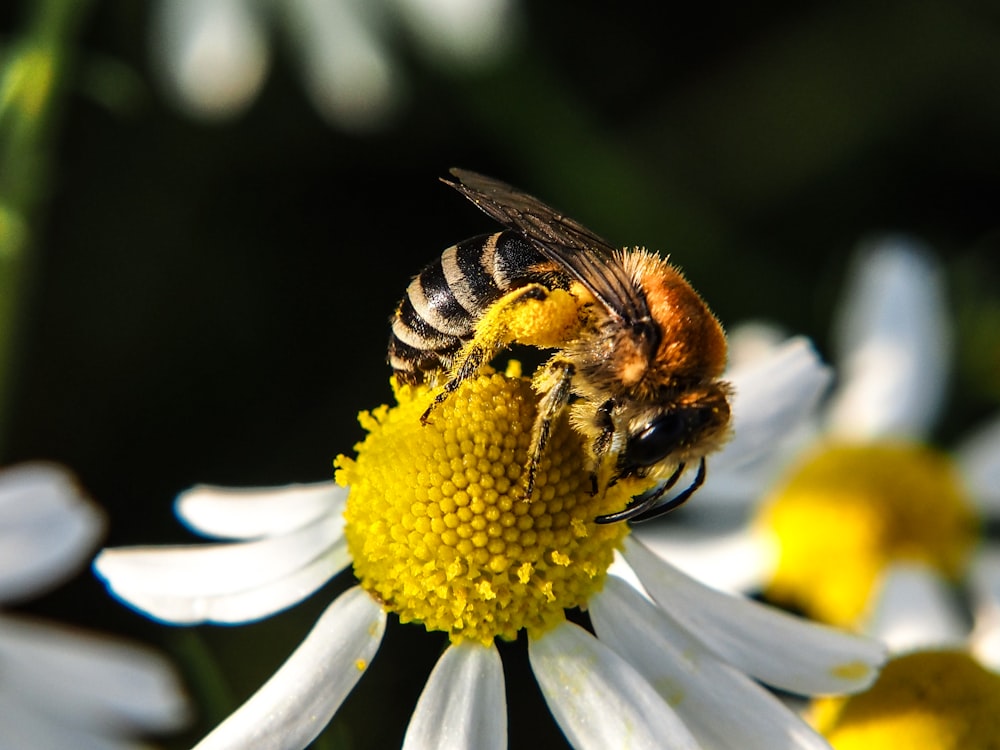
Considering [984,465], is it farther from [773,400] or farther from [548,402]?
[548,402]

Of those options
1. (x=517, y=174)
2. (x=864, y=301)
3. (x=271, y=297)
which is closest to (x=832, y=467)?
(x=864, y=301)

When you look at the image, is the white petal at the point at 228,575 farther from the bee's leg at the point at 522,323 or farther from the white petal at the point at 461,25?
the white petal at the point at 461,25

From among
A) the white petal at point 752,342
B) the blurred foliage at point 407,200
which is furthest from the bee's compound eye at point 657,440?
the blurred foliage at point 407,200

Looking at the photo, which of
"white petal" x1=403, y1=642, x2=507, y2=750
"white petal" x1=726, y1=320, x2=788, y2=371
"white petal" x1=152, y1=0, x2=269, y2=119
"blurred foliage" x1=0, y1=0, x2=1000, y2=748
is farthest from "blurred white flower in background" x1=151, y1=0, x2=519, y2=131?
"white petal" x1=403, y1=642, x2=507, y2=750

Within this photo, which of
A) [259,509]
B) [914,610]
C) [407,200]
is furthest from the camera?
[407,200]

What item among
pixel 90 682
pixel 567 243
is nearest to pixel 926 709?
pixel 567 243

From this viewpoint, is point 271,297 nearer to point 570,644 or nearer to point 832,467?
point 832,467
